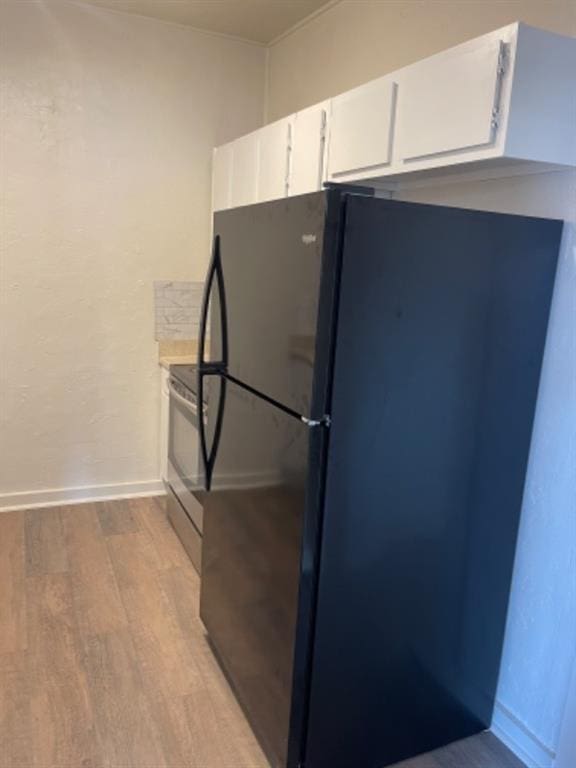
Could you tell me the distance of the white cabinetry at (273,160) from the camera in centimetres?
262

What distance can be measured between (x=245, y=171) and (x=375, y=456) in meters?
2.01

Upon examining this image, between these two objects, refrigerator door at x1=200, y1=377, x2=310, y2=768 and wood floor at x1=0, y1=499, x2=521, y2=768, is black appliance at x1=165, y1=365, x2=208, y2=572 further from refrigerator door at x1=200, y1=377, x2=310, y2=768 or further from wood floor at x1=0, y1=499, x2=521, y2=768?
refrigerator door at x1=200, y1=377, x2=310, y2=768

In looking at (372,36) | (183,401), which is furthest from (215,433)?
(372,36)

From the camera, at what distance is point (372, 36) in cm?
257

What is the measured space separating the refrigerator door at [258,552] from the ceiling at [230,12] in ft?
6.94

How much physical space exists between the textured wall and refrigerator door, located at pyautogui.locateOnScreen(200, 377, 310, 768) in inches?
54.6

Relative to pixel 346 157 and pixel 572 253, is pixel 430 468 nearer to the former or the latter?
pixel 572 253

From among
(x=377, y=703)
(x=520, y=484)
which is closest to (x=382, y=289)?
(x=520, y=484)

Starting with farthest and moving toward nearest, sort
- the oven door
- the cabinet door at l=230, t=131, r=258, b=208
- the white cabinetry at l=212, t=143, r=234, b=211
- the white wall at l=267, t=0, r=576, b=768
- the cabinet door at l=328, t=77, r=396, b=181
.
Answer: the white cabinetry at l=212, t=143, r=234, b=211 < the cabinet door at l=230, t=131, r=258, b=208 < the oven door < the cabinet door at l=328, t=77, r=396, b=181 < the white wall at l=267, t=0, r=576, b=768

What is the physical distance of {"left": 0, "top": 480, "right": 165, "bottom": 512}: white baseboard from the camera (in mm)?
3402

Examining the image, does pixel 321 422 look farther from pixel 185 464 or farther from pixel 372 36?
pixel 372 36

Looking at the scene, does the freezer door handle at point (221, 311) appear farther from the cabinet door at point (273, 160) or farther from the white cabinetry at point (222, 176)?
the white cabinetry at point (222, 176)

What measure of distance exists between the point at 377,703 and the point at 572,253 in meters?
1.39

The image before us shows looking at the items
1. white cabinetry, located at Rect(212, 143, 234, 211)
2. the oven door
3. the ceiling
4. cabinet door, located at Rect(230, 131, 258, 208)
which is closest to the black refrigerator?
the oven door
